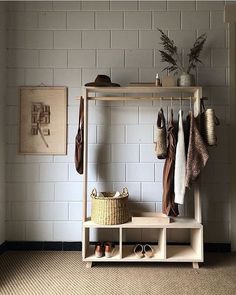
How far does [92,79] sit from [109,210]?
1.29 m

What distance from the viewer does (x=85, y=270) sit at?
2250 mm

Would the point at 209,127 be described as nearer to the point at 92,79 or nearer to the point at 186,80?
the point at 186,80

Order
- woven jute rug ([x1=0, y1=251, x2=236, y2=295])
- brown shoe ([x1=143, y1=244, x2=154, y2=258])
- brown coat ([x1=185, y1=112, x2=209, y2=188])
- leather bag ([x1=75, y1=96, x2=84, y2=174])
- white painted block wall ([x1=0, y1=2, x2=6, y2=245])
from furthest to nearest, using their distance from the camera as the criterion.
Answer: white painted block wall ([x1=0, y1=2, x2=6, y2=245])
leather bag ([x1=75, y1=96, x2=84, y2=174])
brown shoe ([x1=143, y1=244, x2=154, y2=258])
brown coat ([x1=185, y1=112, x2=209, y2=188])
woven jute rug ([x1=0, y1=251, x2=236, y2=295])

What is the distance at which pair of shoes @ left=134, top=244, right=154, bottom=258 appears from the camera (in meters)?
2.30

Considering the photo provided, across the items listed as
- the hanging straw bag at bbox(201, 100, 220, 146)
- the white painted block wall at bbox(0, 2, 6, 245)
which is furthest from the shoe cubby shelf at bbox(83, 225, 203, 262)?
the white painted block wall at bbox(0, 2, 6, 245)

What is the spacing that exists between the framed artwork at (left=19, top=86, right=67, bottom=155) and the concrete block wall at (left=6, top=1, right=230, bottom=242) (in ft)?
0.21

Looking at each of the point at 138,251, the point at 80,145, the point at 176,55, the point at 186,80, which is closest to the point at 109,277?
the point at 138,251

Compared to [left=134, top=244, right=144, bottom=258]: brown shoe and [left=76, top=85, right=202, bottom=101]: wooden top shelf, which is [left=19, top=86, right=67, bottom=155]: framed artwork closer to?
[left=76, top=85, right=202, bottom=101]: wooden top shelf

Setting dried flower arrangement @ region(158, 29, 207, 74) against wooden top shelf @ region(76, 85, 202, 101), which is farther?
dried flower arrangement @ region(158, 29, 207, 74)

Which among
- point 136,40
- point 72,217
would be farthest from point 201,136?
point 72,217

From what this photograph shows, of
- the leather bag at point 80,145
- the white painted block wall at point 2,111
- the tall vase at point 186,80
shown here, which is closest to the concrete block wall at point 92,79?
the white painted block wall at point 2,111

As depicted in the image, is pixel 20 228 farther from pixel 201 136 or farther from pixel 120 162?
pixel 201 136

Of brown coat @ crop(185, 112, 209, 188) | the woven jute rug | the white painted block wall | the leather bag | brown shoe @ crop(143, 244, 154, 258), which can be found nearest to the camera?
the woven jute rug

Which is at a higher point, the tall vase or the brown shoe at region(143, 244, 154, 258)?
the tall vase
